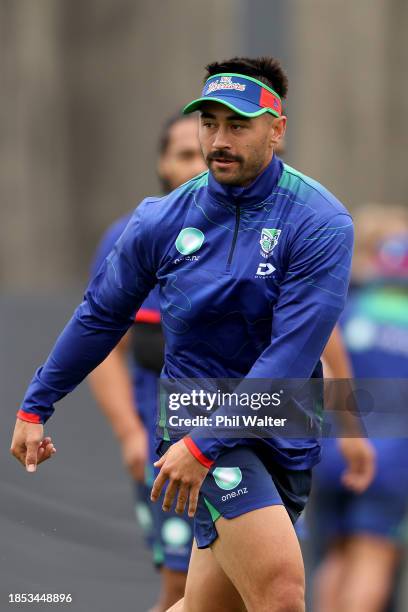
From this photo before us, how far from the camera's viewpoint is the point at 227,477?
418 centimetres

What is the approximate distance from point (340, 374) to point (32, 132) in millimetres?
13777

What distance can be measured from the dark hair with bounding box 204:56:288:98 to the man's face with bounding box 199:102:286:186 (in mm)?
124

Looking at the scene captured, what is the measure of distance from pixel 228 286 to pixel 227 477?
587 mm

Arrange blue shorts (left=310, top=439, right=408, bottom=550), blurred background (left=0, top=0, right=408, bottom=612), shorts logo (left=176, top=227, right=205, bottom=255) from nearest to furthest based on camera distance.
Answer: shorts logo (left=176, top=227, right=205, bottom=255), blue shorts (left=310, top=439, right=408, bottom=550), blurred background (left=0, top=0, right=408, bottom=612)

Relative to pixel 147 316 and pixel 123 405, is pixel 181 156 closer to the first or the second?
pixel 147 316

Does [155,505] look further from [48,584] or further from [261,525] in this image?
[261,525]

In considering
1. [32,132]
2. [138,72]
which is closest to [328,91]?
[138,72]

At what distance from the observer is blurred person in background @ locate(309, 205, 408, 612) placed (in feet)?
20.5

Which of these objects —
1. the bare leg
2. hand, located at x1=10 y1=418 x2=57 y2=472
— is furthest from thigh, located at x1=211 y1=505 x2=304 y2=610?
the bare leg

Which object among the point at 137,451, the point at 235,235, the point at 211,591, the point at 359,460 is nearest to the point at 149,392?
the point at 137,451

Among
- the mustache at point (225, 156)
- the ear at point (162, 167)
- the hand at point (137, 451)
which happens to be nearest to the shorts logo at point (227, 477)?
the mustache at point (225, 156)

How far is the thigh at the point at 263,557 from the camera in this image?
4.02 m

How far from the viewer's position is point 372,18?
755 inches

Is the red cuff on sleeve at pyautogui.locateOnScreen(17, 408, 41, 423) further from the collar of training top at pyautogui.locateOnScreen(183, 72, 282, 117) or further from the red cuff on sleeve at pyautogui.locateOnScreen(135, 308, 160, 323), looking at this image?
the red cuff on sleeve at pyautogui.locateOnScreen(135, 308, 160, 323)
